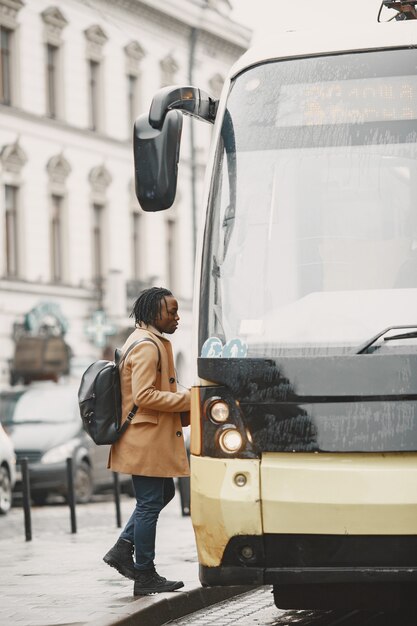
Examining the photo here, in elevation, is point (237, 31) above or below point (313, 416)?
above

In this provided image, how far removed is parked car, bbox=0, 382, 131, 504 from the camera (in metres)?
22.5

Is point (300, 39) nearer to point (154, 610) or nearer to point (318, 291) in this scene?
point (318, 291)

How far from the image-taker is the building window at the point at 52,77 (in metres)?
40.5

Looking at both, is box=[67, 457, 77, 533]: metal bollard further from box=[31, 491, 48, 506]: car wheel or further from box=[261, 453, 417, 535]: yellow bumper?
box=[261, 453, 417, 535]: yellow bumper

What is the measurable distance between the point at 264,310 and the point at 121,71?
37.0 metres

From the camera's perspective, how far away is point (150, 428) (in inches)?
383

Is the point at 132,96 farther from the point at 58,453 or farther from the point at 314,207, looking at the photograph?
the point at 314,207

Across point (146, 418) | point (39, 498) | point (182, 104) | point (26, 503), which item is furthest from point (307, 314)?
point (39, 498)

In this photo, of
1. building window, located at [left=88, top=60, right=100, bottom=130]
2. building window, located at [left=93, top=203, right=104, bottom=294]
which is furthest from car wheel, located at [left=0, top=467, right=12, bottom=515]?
building window, located at [left=88, top=60, right=100, bottom=130]

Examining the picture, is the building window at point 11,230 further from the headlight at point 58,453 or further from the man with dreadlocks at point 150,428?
the man with dreadlocks at point 150,428

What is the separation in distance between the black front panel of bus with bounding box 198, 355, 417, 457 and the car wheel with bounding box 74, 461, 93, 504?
50.6 feet

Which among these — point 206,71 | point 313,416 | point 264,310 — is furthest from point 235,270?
point 206,71

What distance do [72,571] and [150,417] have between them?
2.61m

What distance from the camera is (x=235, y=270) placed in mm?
8062
